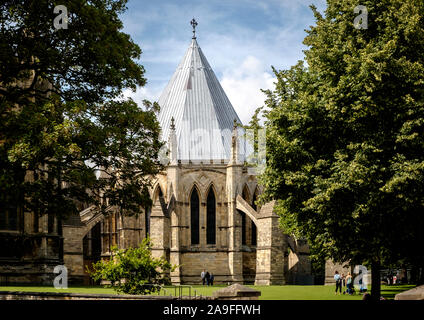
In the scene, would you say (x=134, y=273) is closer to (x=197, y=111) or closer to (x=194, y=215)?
(x=194, y=215)

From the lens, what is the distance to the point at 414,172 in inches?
620

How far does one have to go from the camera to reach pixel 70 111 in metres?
14.8

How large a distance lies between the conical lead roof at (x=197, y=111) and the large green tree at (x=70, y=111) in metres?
24.7

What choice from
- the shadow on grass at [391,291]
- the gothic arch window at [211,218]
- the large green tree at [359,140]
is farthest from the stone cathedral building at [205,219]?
the large green tree at [359,140]

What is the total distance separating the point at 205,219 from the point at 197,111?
8.99m

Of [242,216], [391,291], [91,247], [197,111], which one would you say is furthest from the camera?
[197,111]

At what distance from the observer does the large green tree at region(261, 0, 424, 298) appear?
16.3m

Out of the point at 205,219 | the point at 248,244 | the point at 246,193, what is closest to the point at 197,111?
the point at 246,193

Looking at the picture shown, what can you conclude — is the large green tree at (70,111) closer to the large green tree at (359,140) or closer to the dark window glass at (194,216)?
the large green tree at (359,140)

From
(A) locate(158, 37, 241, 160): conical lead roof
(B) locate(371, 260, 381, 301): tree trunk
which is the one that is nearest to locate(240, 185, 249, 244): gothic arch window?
(A) locate(158, 37, 241, 160): conical lead roof

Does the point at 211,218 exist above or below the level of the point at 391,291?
above

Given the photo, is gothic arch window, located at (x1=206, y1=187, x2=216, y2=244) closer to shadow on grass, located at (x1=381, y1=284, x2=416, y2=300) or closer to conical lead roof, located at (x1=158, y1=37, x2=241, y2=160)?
conical lead roof, located at (x1=158, y1=37, x2=241, y2=160)

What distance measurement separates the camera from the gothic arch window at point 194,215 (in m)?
40.7
